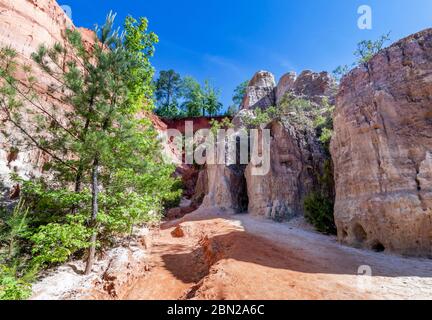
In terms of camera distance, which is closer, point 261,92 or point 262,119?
point 262,119

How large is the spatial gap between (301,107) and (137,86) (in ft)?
45.8

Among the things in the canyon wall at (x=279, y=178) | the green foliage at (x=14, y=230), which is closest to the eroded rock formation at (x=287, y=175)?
the canyon wall at (x=279, y=178)

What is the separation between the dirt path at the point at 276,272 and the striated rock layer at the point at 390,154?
83 centimetres

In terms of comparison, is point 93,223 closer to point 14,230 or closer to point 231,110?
point 14,230

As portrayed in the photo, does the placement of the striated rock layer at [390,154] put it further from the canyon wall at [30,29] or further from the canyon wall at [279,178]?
the canyon wall at [30,29]

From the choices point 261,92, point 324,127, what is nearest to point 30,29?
point 324,127

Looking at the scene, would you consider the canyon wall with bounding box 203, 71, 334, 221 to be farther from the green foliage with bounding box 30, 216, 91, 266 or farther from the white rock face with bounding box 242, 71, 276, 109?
the white rock face with bounding box 242, 71, 276, 109

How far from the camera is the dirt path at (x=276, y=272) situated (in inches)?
165

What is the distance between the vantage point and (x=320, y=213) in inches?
422

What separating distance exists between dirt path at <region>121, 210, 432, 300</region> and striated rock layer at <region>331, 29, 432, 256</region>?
830 millimetres

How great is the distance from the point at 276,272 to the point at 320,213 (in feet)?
21.4

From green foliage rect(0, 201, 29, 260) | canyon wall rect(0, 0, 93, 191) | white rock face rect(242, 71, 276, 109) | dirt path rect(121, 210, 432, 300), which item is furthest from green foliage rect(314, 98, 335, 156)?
canyon wall rect(0, 0, 93, 191)

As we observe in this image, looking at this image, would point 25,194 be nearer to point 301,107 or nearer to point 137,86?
point 137,86
